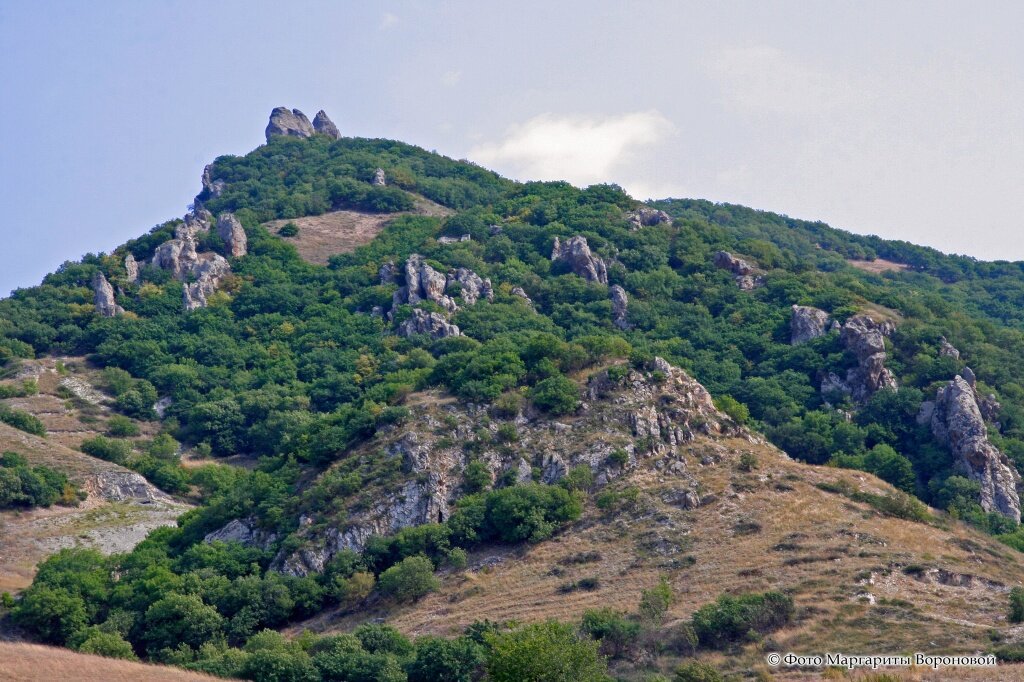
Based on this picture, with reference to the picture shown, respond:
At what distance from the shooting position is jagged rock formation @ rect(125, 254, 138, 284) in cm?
9700

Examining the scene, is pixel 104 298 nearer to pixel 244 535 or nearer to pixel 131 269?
pixel 131 269

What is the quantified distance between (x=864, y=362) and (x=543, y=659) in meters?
44.9

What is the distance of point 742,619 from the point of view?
4066 centimetres

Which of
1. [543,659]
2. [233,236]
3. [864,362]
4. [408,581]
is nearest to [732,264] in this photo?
[864,362]

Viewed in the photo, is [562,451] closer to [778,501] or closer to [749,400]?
[778,501]

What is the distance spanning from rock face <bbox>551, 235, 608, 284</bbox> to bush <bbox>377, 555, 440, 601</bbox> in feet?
166

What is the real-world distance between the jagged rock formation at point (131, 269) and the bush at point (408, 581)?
185ft

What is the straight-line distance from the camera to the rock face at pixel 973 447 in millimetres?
62094

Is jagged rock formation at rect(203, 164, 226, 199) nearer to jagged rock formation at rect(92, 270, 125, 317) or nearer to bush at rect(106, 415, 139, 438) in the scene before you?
jagged rock formation at rect(92, 270, 125, 317)

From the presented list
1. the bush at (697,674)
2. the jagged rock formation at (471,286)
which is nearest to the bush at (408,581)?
the bush at (697,674)

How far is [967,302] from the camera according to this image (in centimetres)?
10538

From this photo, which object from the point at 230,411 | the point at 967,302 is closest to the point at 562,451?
the point at 230,411

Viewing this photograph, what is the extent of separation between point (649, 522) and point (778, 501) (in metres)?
5.82

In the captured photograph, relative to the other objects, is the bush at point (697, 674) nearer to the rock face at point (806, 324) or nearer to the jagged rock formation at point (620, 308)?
the rock face at point (806, 324)
